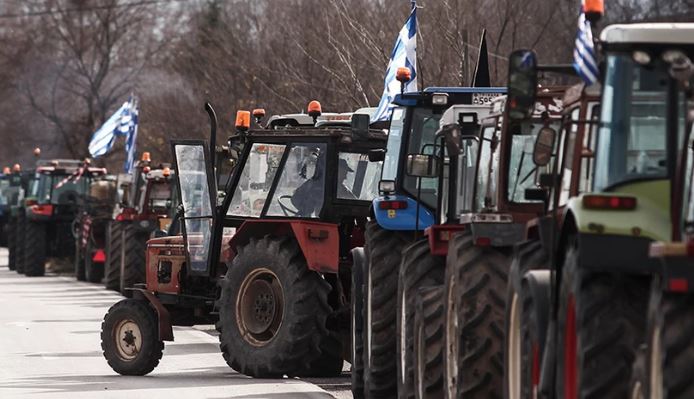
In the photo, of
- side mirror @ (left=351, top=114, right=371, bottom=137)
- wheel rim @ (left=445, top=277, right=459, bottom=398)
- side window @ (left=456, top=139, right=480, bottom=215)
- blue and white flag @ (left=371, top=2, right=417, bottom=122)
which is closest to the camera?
wheel rim @ (left=445, top=277, right=459, bottom=398)

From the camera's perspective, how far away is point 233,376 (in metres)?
18.9

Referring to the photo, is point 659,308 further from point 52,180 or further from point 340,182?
point 52,180

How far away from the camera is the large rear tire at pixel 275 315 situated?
60.1ft

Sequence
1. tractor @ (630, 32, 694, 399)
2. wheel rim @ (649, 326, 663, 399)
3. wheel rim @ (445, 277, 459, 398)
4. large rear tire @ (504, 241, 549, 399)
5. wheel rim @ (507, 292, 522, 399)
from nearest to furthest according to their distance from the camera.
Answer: tractor @ (630, 32, 694, 399)
wheel rim @ (649, 326, 663, 399)
large rear tire @ (504, 241, 549, 399)
wheel rim @ (507, 292, 522, 399)
wheel rim @ (445, 277, 459, 398)

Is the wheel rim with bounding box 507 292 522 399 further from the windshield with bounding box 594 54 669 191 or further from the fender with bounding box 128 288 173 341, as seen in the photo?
the fender with bounding box 128 288 173 341

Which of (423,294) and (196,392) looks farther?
(196,392)

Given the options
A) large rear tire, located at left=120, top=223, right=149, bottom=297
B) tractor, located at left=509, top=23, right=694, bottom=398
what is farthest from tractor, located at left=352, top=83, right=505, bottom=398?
large rear tire, located at left=120, top=223, right=149, bottom=297

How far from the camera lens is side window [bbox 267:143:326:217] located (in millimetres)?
19234

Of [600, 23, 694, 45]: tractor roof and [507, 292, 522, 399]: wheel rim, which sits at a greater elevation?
[600, 23, 694, 45]: tractor roof

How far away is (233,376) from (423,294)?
6.01 m

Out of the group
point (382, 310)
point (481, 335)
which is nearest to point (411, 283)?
point (382, 310)

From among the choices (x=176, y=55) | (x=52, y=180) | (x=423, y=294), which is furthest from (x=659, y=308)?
→ (x=176, y=55)

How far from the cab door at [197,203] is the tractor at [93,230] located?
56.8ft

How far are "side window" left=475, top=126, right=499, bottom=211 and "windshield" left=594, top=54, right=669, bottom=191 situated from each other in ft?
13.5
